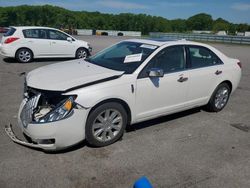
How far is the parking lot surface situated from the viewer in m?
3.21

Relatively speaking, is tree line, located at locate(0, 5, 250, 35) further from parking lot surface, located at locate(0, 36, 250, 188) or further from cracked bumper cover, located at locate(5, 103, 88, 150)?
cracked bumper cover, located at locate(5, 103, 88, 150)

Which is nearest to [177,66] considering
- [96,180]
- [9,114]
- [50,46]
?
[96,180]

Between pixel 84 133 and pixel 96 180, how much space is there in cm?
74

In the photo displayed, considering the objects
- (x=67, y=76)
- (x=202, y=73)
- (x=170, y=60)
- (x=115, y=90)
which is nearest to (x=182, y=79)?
(x=170, y=60)

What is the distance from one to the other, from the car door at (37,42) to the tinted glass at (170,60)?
818 cm

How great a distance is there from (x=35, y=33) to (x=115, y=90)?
28.9 ft

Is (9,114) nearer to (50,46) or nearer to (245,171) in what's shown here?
(245,171)

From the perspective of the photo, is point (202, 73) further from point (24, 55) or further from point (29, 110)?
point (24, 55)

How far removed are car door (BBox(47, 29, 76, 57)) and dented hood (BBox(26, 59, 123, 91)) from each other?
7692mm

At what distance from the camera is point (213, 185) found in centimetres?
319

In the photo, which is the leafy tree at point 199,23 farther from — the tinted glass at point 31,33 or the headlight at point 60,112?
the headlight at point 60,112

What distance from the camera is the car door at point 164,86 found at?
165 inches

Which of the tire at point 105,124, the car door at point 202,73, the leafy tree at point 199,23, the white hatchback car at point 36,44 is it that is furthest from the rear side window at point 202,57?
the leafy tree at point 199,23

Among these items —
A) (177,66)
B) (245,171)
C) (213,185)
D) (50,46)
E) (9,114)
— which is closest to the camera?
(213,185)
